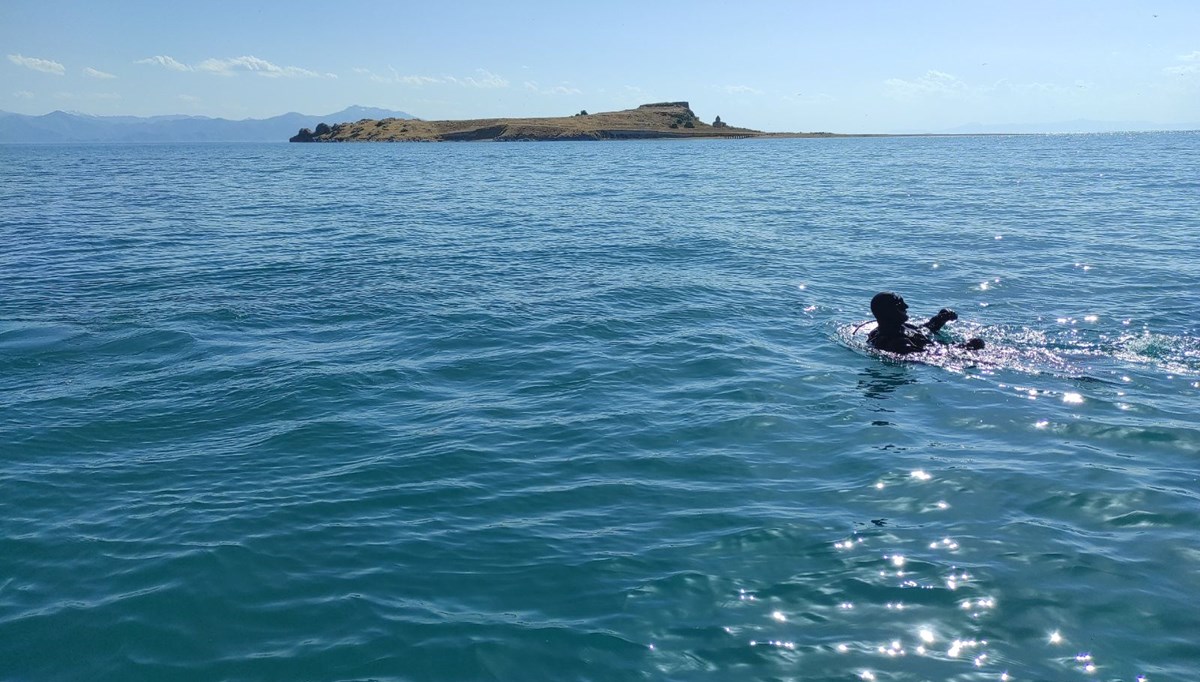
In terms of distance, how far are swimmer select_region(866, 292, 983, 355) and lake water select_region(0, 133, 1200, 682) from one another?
49cm

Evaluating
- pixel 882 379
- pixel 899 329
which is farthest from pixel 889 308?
pixel 882 379

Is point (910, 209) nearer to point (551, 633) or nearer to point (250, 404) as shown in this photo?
point (250, 404)

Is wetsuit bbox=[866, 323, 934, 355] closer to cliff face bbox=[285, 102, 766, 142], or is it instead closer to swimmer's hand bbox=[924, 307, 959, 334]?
swimmer's hand bbox=[924, 307, 959, 334]

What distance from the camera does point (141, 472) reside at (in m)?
10.8

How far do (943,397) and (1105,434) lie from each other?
2380 millimetres

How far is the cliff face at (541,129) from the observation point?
510 ft

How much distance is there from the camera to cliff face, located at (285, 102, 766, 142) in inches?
6122

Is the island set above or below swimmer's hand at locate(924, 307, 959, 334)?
above

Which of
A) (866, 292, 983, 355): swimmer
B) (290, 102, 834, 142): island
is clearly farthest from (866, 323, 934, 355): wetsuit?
(290, 102, 834, 142): island

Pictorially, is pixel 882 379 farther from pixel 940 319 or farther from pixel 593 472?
pixel 593 472

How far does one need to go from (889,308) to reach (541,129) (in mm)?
146759

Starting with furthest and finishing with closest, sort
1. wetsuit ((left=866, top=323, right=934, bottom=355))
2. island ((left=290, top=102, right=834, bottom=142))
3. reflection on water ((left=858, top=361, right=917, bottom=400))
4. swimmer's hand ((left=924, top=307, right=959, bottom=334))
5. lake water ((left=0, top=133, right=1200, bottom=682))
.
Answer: island ((left=290, top=102, right=834, bottom=142)), wetsuit ((left=866, top=323, right=934, bottom=355)), swimmer's hand ((left=924, top=307, right=959, bottom=334)), reflection on water ((left=858, top=361, right=917, bottom=400)), lake water ((left=0, top=133, right=1200, bottom=682))

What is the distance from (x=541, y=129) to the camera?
155875 millimetres

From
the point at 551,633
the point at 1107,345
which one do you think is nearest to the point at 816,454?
the point at 551,633
